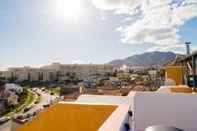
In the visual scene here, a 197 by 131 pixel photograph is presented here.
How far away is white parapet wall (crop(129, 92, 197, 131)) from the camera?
12.4 feet

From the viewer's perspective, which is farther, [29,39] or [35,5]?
[29,39]

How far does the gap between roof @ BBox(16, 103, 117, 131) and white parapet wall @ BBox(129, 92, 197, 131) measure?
1.15 m

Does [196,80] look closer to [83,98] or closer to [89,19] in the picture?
[83,98]

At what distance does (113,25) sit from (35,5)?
5876mm

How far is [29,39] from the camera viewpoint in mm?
25172

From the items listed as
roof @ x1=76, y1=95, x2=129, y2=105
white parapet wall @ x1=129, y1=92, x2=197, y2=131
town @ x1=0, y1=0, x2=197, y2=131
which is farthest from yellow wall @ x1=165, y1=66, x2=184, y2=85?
white parapet wall @ x1=129, y1=92, x2=197, y2=131

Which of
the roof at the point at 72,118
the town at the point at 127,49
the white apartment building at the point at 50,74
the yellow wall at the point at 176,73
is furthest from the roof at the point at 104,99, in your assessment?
the white apartment building at the point at 50,74

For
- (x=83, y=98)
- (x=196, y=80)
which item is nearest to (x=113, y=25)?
(x=196, y=80)

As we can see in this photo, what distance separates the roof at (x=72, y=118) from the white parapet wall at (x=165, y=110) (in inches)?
45.1

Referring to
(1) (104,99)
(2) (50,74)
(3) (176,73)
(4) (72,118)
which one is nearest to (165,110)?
(4) (72,118)

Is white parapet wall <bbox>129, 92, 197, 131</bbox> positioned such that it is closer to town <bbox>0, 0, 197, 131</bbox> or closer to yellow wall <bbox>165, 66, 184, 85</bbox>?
town <bbox>0, 0, 197, 131</bbox>

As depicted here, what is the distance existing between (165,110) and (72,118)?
6.54 ft

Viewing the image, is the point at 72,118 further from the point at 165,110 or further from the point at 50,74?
the point at 50,74

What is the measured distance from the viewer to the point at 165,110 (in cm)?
385
